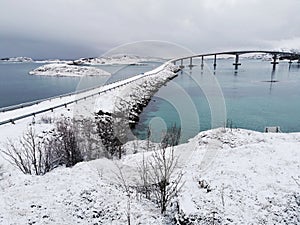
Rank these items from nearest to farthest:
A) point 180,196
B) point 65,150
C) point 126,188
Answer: point 180,196 < point 126,188 < point 65,150

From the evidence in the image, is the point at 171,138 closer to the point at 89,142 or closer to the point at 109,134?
the point at 109,134

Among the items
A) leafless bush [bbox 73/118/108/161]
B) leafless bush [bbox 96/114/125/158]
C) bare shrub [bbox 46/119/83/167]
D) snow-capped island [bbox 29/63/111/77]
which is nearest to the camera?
bare shrub [bbox 46/119/83/167]

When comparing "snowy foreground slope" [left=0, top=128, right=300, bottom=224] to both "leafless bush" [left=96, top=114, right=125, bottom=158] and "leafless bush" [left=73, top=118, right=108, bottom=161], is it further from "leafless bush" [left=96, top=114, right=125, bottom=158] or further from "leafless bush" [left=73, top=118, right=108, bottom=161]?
"leafless bush" [left=96, top=114, right=125, bottom=158]

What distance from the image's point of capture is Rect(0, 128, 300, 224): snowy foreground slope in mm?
6032

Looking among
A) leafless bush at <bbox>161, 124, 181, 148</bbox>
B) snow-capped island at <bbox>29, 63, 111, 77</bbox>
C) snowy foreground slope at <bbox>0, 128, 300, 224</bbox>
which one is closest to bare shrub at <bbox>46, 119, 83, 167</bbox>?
snowy foreground slope at <bbox>0, 128, 300, 224</bbox>

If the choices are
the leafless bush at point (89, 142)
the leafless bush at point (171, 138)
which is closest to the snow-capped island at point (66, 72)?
the leafless bush at point (89, 142)

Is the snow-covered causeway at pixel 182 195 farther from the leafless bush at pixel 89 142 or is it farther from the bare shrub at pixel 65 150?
the leafless bush at pixel 89 142

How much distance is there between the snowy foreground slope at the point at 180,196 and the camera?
19.8ft

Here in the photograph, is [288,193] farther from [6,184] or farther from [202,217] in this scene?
[6,184]

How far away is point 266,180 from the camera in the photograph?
7.28 metres

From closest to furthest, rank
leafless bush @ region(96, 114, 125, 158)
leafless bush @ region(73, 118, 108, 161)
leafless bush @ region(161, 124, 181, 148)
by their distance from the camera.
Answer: leafless bush @ region(161, 124, 181, 148) < leafless bush @ region(73, 118, 108, 161) < leafless bush @ region(96, 114, 125, 158)

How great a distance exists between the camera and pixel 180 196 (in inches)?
271

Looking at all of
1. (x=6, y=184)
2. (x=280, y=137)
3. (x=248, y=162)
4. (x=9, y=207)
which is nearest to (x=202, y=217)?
(x=248, y=162)

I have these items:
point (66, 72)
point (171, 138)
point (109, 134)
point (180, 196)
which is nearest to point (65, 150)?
point (109, 134)
